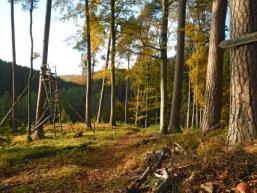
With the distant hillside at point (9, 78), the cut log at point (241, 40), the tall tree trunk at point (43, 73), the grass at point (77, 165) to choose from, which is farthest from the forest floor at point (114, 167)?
the distant hillside at point (9, 78)

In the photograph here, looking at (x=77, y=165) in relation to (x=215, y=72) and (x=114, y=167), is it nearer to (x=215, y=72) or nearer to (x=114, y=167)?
(x=114, y=167)

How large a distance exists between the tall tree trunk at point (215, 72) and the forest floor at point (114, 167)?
1.61 m

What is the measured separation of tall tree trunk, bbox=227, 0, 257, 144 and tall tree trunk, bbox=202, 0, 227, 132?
3.33 m

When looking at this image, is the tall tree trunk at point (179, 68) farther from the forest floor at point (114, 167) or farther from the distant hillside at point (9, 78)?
the distant hillside at point (9, 78)

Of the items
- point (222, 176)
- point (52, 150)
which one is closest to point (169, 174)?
point (222, 176)

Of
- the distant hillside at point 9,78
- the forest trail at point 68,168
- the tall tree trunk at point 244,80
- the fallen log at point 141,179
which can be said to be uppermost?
the distant hillside at point 9,78

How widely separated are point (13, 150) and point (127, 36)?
7.89 meters

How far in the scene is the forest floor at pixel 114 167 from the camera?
527 centimetres

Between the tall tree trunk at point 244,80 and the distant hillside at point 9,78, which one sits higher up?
the distant hillside at point 9,78

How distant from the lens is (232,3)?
7094 mm

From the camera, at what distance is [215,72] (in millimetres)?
10352

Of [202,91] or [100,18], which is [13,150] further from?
[202,91]

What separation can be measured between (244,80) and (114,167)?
12.0 ft

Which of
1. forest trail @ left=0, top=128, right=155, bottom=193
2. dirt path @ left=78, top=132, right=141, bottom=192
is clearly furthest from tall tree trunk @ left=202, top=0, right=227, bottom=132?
dirt path @ left=78, top=132, right=141, bottom=192
